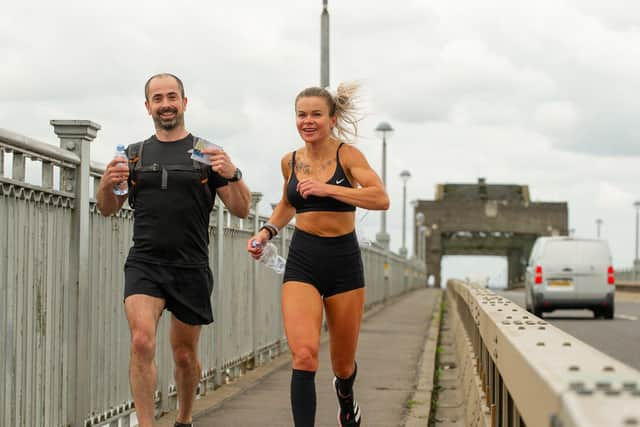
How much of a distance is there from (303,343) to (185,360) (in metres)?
0.82

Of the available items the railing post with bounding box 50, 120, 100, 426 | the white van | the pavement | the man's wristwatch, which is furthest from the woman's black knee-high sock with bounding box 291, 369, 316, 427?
the white van

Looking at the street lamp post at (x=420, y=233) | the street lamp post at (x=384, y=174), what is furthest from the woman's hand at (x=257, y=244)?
the street lamp post at (x=420, y=233)

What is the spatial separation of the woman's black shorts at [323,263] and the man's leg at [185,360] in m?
0.62

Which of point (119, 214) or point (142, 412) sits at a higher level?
point (119, 214)

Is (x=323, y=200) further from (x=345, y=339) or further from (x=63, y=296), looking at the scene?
(x=63, y=296)

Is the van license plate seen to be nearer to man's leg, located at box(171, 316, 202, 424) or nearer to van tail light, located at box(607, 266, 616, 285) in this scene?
van tail light, located at box(607, 266, 616, 285)

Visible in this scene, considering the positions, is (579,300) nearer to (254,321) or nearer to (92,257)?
(254,321)

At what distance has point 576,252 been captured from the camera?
26172 millimetres

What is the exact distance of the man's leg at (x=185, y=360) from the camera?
6762 millimetres

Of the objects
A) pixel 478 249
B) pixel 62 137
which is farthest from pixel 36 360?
pixel 478 249

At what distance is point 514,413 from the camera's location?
488 cm

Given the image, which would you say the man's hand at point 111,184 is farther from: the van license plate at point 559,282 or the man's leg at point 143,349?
the van license plate at point 559,282

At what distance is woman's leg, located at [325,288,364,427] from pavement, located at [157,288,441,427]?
1.34 metres

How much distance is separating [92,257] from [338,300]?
1461mm
